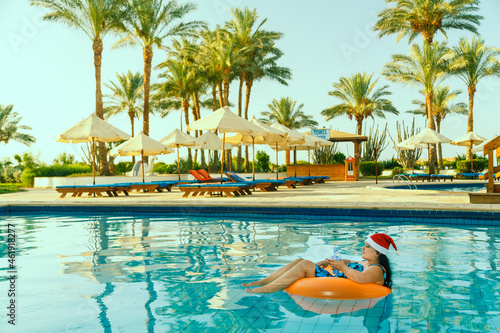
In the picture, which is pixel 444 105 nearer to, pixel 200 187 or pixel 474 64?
pixel 474 64

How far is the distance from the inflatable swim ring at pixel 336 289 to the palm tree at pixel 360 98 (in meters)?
32.6

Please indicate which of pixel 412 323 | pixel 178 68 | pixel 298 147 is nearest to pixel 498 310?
pixel 412 323

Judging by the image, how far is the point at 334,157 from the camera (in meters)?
34.0

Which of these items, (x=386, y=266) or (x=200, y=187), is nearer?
(x=386, y=266)

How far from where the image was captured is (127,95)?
40438 millimetres

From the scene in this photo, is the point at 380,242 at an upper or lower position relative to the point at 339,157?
lower

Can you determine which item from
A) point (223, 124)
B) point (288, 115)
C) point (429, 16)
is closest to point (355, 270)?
point (223, 124)

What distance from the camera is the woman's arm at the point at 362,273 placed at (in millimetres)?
4117

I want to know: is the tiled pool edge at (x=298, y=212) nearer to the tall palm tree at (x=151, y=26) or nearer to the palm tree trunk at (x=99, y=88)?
the palm tree trunk at (x=99, y=88)

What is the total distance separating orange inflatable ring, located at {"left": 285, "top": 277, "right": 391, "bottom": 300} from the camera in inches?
161

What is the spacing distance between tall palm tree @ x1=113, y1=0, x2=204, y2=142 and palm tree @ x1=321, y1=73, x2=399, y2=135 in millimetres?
15026

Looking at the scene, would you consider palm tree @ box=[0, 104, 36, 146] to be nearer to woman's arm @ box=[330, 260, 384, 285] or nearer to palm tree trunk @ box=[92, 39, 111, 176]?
palm tree trunk @ box=[92, 39, 111, 176]

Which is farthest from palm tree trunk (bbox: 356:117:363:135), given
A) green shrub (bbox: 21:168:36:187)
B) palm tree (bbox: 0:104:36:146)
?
palm tree (bbox: 0:104:36:146)

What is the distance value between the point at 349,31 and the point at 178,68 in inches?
712
